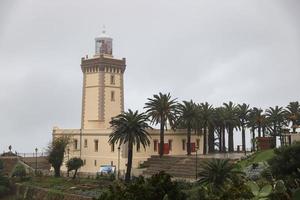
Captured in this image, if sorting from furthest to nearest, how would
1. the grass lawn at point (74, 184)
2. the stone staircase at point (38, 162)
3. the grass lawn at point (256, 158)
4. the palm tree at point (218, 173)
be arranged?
the stone staircase at point (38, 162) < the grass lawn at point (256, 158) < the grass lawn at point (74, 184) < the palm tree at point (218, 173)

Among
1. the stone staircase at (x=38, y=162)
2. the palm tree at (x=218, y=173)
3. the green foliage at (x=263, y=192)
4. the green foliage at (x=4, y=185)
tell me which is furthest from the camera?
the stone staircase at (x=38, y=162)

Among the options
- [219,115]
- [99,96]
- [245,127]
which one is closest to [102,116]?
[99,96]

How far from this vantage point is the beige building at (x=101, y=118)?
5531 cm

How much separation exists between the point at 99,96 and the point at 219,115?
54.1 ft

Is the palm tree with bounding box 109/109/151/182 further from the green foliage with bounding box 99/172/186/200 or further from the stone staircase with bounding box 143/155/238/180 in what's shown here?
the green foliage with bounding box 99/172/186/200

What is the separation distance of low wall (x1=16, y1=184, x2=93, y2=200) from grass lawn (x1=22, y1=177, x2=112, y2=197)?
30.5 inches

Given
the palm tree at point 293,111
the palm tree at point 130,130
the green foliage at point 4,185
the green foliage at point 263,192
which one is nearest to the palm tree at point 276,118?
the palm tree at point 293,111

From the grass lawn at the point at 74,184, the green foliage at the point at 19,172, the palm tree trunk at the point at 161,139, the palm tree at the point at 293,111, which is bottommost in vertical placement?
the grass lawn at the point at 74,184

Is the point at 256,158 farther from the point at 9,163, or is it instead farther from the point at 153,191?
the point at 9,163

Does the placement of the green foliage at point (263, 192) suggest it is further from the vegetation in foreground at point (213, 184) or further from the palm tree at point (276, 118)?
the palm tree at point (276, 118)

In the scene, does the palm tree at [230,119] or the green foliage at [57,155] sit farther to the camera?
the palm tree at [230,119]

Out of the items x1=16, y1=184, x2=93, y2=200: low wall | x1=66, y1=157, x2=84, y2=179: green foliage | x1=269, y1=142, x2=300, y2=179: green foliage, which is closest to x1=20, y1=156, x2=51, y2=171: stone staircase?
x1=16, y1=184, x2=93, y2=200: low wall

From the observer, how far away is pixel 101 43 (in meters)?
62.2

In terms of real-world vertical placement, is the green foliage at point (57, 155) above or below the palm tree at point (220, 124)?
below
